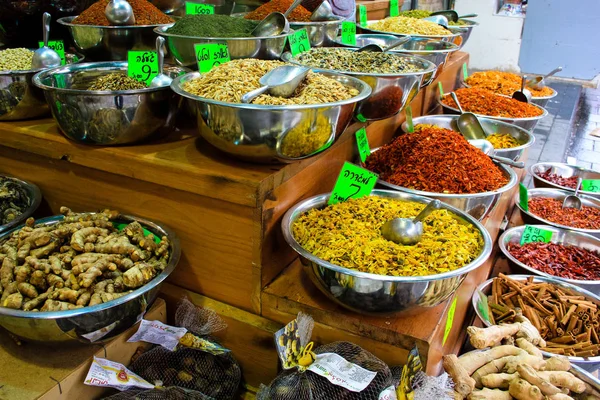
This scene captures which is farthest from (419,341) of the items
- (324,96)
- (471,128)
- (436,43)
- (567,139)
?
(567,139)

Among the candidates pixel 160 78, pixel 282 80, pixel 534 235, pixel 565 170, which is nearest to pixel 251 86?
pixel 282 80

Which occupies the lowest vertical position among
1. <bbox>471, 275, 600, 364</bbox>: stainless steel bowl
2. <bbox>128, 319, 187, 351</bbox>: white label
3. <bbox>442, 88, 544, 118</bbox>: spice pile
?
<bbox>471, 275, 600, 364</bbox>: stainless steel bowl

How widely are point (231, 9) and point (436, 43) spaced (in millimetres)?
1067

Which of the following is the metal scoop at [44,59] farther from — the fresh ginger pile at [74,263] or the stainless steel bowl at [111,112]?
the fresh ginger pile at [74,263]

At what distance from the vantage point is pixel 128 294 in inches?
43.1

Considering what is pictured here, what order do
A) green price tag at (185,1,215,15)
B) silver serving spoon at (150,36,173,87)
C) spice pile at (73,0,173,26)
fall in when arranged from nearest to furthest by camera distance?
silver serving spoon at (150,36,173,87) → spice pile at (73,0,173,26) → green price tag at (185,1,215,15)

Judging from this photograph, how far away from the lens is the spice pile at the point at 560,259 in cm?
204

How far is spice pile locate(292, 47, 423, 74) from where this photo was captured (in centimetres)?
165

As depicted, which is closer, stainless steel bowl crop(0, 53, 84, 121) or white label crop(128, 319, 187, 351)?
white label crop(128, 319, 187, 351)

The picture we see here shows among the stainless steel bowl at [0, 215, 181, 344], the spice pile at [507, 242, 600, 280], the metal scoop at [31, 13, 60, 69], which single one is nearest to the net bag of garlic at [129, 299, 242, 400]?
the stainless steel bowl at [0, 215, 181, 344]

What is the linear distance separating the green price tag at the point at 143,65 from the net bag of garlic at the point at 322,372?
0.86 meters

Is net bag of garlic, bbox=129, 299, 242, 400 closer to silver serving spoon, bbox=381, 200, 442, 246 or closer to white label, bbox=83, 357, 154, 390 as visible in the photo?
white label, bbox=83, 357, 154, 390

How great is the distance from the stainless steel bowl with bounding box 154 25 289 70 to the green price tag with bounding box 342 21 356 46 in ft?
2.16

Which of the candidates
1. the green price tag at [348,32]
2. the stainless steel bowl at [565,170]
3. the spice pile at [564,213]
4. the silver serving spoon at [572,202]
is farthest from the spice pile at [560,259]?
the green price tag at [348,32]
